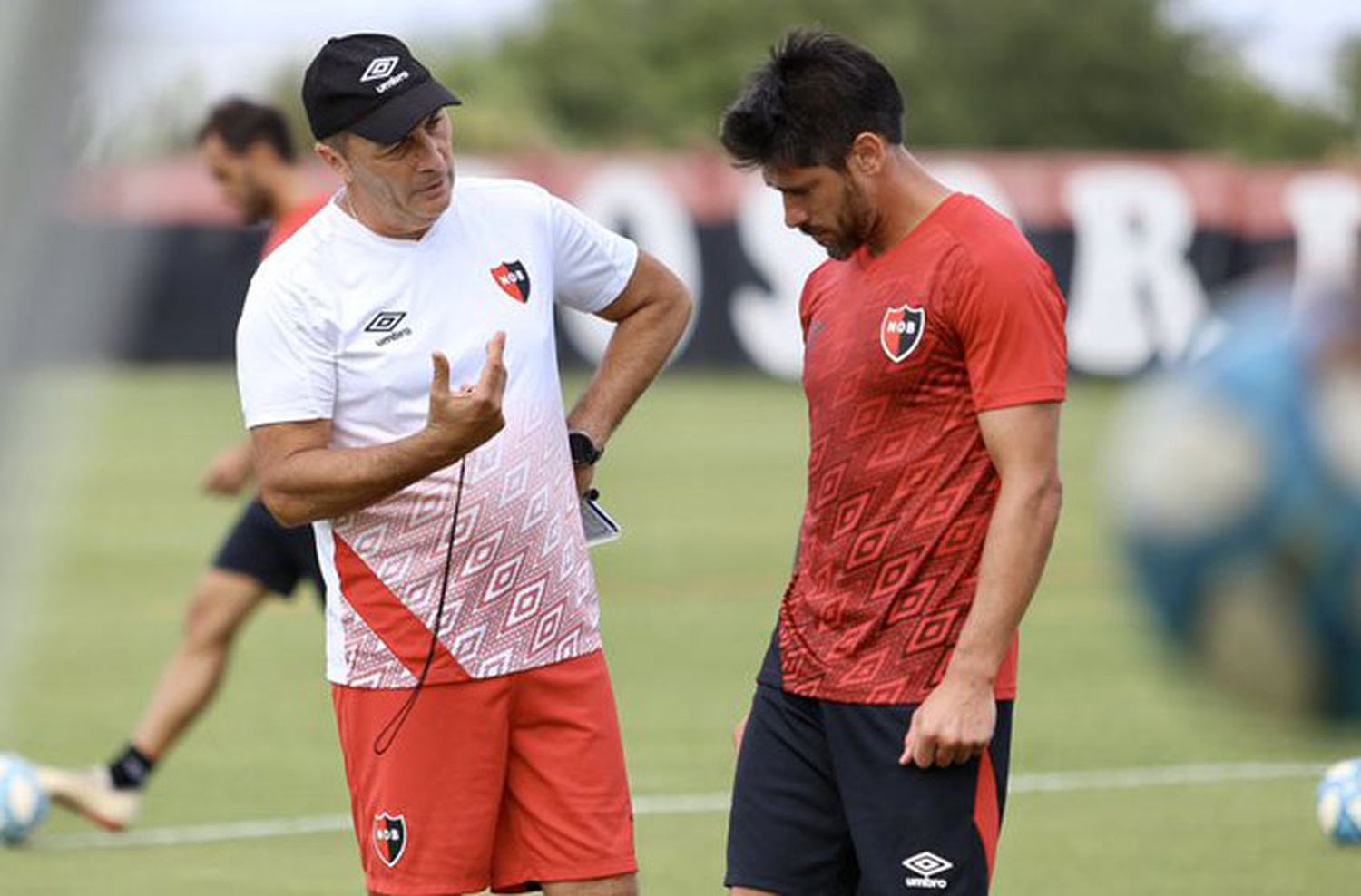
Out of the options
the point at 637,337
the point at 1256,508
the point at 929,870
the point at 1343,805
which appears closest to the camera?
the point at 1256,508

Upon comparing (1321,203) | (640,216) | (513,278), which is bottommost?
(513,278)

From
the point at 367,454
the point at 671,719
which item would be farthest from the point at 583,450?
the point at 671,719

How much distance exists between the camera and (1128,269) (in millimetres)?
32531

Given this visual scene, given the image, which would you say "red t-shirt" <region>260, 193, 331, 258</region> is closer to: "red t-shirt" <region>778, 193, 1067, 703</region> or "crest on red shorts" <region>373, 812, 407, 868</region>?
"crest on red shorts" <region>373, 812, 407, 868</region>

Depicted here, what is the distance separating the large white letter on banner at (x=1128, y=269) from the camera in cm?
3153

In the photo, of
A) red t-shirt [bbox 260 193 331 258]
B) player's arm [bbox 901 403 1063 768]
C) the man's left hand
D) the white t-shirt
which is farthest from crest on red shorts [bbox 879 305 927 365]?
red t-shirt [bbox 260 193 331 258]

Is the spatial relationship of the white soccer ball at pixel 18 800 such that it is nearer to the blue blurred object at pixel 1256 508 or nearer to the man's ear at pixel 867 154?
the man's ear at pixel 867 154

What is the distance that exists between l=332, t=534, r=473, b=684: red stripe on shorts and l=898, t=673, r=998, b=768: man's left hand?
1.00 meters

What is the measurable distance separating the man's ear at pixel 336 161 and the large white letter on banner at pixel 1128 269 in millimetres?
26862

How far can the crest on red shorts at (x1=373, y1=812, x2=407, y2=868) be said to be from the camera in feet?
15.2

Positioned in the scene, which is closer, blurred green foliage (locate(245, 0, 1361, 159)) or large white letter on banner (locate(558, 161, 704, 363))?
large white letter on banner (locate(558, 161, 704, 363))

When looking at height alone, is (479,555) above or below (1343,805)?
above

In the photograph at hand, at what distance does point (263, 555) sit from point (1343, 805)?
3.62m

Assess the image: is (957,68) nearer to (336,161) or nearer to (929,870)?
(336,161)
